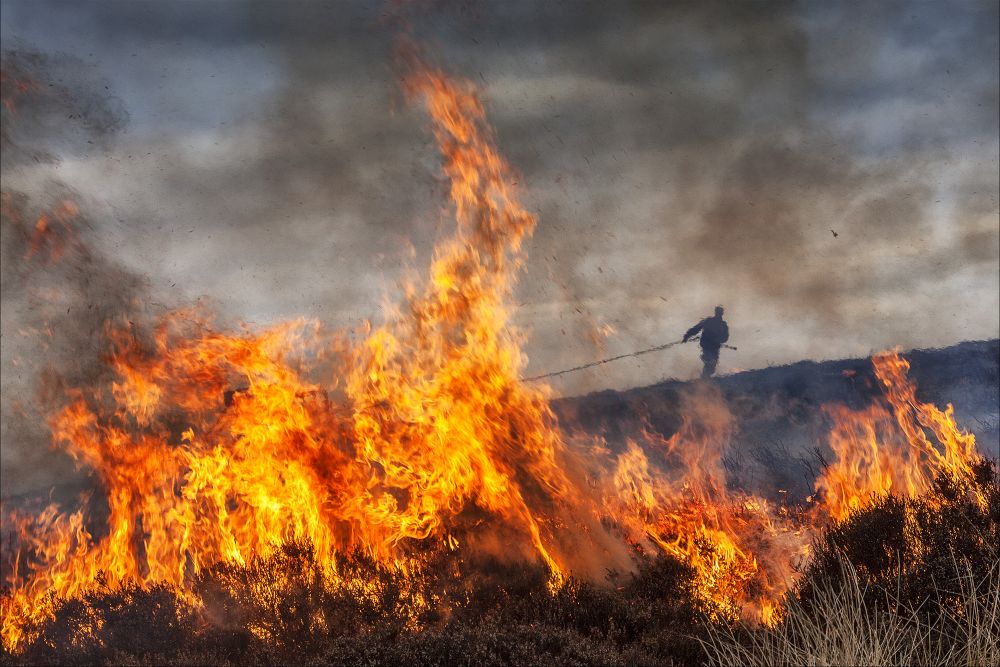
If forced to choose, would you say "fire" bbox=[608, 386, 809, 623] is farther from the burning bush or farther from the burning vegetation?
the burning bush

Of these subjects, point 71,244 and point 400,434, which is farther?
point 71,244

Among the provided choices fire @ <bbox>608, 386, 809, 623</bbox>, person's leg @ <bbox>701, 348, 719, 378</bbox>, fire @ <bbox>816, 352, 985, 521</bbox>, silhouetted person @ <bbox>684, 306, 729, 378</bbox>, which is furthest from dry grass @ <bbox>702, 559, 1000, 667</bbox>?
person's leg @ <bbox>701, 348, 719, 378</bbox>

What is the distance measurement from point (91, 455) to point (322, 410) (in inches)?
134

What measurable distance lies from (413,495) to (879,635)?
4.81 metres

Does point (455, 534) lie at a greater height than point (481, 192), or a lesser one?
lesser

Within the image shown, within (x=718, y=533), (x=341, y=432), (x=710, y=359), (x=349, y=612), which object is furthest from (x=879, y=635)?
(x=710, y=359)

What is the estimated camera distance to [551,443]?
9.70m

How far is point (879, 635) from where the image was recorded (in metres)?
6.46

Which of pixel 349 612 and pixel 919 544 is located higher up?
pixel 349 612

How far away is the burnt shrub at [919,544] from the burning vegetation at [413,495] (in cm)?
5

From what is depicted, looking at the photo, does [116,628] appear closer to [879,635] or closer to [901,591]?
[879,635]

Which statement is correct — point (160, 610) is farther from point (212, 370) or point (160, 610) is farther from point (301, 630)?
point (212, 370)

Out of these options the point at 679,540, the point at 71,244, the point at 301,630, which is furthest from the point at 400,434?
the point at 71,244

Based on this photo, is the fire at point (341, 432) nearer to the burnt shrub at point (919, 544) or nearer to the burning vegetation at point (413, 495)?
the burning vegetation at point (413, 495)
